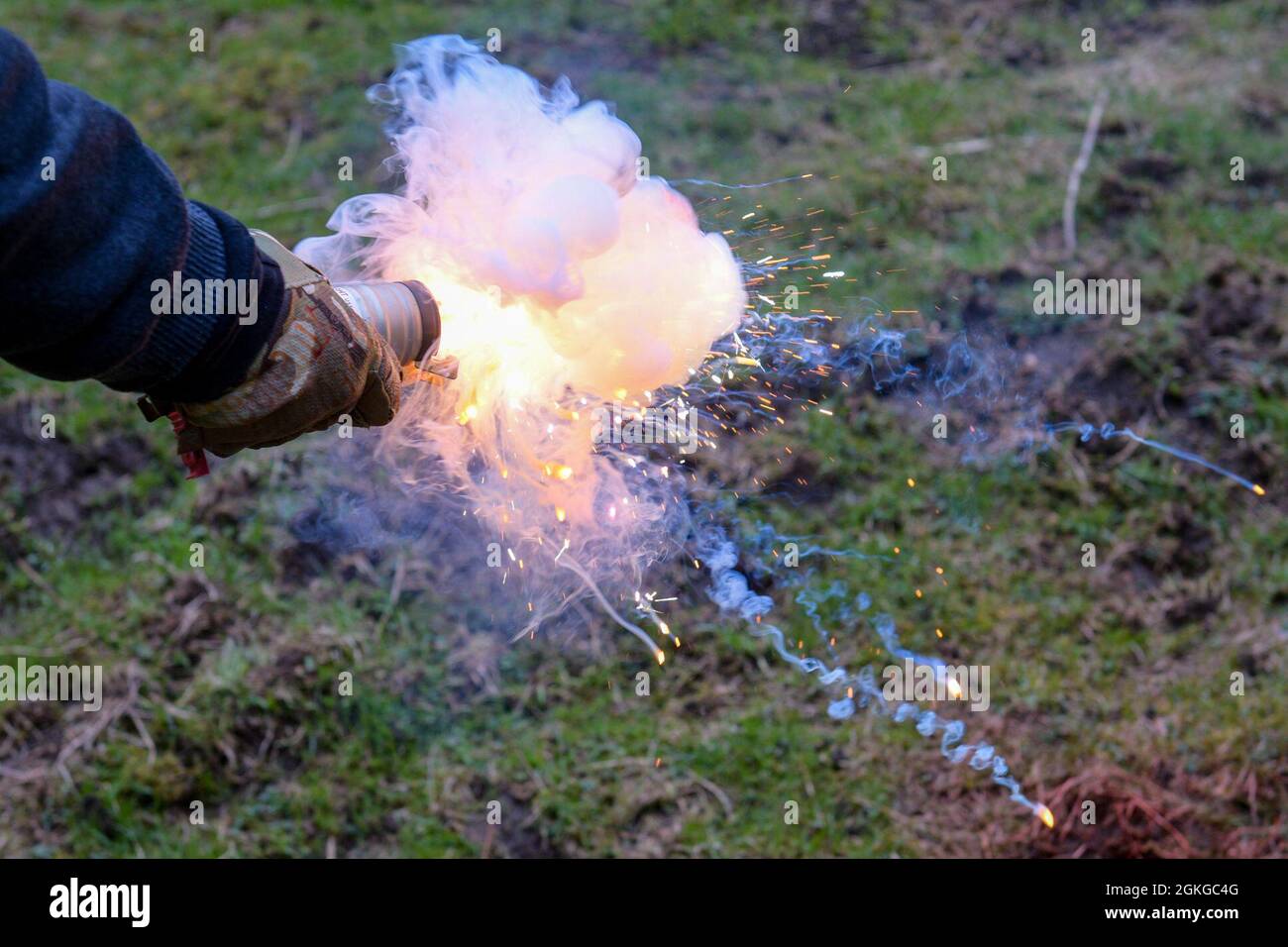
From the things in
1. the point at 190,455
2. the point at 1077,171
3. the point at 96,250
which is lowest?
the point at 190,455

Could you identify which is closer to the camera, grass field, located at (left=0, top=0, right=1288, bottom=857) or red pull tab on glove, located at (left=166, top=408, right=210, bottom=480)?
red pull tab on glove, located at (left=166, top=408, right=210, bottom=480)

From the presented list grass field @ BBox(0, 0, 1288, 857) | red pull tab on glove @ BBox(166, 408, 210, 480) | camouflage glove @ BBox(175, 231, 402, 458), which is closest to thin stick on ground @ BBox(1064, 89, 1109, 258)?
grass field @ BBox(0, 0, 1288, 857)

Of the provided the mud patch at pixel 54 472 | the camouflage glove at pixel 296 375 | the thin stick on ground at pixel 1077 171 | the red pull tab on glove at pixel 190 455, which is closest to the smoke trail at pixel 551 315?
the camouflage glove at pixel 296 375

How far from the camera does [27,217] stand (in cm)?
170

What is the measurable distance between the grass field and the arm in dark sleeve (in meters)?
1.61

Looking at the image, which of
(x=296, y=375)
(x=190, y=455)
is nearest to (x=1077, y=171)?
(x=296, y=375)

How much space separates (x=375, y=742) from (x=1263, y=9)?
518 cm

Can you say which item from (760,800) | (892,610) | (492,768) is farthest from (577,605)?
(892,610)

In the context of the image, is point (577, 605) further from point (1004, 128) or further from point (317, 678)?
point (1004, 128)

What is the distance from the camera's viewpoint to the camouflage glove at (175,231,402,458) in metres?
2.03

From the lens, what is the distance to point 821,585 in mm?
3531

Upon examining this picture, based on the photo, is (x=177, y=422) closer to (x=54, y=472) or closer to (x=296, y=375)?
(x=296, y=375)

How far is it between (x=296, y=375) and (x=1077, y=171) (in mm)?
3715

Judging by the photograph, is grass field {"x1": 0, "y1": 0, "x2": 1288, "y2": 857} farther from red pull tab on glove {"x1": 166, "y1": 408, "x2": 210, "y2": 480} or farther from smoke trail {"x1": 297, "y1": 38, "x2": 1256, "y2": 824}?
red pull tab on glove {"x1": 166, "y1": 408, "x2": 210, "y2": 480}
